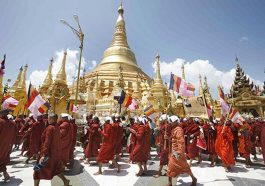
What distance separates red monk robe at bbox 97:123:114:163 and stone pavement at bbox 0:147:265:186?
493mm

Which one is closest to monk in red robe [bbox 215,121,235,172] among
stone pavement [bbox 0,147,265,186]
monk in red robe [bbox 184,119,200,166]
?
stone pavement [bbox 0,147,265,186]

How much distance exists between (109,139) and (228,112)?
4.39 meters

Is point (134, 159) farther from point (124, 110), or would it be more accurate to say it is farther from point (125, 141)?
point (124, 110)

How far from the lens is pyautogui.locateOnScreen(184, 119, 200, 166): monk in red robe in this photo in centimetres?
701

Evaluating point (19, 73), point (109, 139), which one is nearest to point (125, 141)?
point (109, 139)

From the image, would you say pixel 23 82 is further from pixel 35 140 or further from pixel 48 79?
pixel 35 140

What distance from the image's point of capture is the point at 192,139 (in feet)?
24.0

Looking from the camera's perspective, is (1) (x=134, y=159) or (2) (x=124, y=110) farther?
(2) (x=124, y=110)

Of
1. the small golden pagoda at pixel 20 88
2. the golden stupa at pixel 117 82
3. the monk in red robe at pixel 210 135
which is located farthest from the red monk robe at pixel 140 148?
the small golden pagoda at pixel 20 88

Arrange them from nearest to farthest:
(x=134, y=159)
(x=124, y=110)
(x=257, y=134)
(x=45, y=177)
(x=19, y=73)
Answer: (x=45, y=177) → (x=134, y=159) → (x=257, y=134) → (x=124, y=110) → (x=19, y=73)

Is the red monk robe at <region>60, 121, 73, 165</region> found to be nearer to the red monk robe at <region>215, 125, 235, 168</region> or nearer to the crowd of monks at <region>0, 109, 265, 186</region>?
the crowd of monks at <region>0, 109, 265, 186</region>

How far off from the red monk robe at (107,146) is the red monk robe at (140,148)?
797 mm

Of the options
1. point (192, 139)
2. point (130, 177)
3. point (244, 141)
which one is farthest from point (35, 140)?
point (244, 141)

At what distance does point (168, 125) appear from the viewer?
5.84 meters
